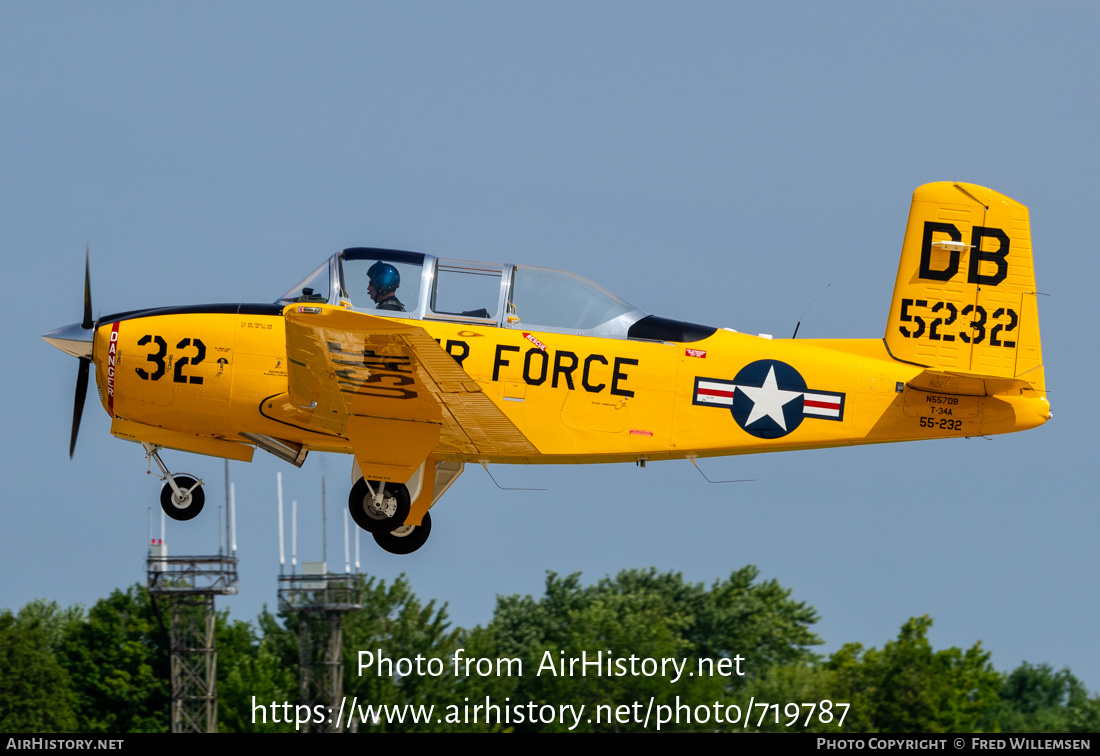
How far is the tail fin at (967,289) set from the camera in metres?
14.7

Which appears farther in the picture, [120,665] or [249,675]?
[120,665]

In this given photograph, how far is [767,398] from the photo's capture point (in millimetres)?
14648

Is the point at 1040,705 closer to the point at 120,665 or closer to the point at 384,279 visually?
the point at 120,665

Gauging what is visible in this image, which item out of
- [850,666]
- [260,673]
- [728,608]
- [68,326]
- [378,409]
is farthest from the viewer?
[728,608]

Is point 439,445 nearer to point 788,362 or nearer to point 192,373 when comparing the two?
point 192,373

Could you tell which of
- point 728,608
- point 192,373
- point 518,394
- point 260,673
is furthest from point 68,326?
point 728,608

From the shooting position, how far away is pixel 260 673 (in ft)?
148

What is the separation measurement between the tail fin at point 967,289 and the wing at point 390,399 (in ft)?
13.2

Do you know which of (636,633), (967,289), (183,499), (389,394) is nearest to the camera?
(389,394)

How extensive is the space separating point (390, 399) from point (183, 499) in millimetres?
2750

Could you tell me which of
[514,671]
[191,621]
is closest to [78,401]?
[191,621]

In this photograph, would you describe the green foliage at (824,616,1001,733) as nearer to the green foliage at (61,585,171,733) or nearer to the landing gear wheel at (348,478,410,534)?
the green foliage at (61,585,171,733)

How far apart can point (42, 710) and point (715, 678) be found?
20.5 m
